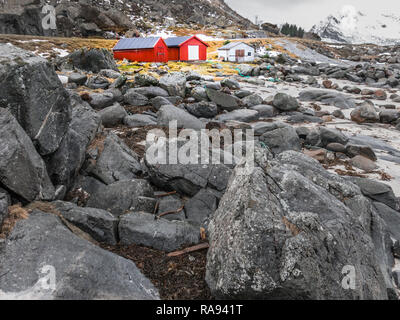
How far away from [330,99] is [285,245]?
19.6m

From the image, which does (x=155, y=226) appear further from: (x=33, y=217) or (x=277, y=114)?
(x=277, y=114)

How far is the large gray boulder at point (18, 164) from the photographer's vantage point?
4.39 meters

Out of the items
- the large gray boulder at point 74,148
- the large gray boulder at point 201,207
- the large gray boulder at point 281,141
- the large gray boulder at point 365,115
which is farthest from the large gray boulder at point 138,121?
the large gray boulder at point 365,115

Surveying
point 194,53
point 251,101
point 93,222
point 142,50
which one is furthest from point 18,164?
point 194,53

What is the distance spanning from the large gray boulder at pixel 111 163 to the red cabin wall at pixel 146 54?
3144cm

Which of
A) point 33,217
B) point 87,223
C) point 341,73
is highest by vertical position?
point 33,217

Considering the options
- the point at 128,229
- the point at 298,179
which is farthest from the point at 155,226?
the point at 298,179

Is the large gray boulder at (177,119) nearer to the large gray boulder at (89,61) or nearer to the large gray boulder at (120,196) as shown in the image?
the large gray boulder at (120,196)

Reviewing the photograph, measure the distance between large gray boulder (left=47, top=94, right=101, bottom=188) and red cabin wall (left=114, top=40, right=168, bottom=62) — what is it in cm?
3023

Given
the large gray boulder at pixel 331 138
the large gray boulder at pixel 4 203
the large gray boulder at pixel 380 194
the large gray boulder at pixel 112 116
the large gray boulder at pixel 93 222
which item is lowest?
the large gray boulder at pixel 331 138

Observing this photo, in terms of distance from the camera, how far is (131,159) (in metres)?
7.82
